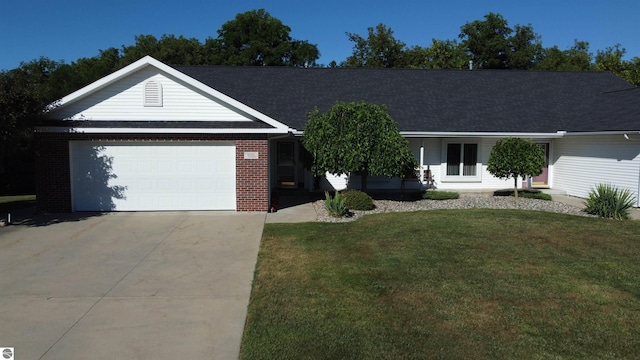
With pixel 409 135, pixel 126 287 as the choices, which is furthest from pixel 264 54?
pixel 126 287

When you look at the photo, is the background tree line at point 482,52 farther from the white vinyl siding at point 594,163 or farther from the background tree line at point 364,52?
the white vinyl siding at point 594,163

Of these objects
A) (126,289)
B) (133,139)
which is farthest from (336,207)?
(126,289)

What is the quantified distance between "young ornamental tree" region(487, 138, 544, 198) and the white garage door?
8889 mm

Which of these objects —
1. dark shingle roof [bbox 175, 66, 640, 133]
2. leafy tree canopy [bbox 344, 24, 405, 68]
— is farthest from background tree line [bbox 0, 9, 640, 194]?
dark shingle roof [bbox 175, 66, 640, 133]

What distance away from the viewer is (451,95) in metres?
21.3

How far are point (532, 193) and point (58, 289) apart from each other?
15831mm

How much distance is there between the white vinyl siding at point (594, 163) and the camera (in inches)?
613

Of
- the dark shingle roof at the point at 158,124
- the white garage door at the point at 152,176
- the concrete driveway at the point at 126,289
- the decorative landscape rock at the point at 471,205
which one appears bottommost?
the concrete driveway at the point at 126,289

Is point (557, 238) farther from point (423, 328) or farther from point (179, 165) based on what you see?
point (179, 165)

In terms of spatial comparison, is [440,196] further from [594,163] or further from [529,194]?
[594,163]

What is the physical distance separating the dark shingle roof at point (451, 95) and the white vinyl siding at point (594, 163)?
63 centimetres

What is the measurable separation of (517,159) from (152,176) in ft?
38.2

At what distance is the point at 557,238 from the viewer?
10.2 m

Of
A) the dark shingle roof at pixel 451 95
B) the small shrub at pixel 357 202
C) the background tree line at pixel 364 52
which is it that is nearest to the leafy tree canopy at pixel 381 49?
the background tree line at pixel 364 52
